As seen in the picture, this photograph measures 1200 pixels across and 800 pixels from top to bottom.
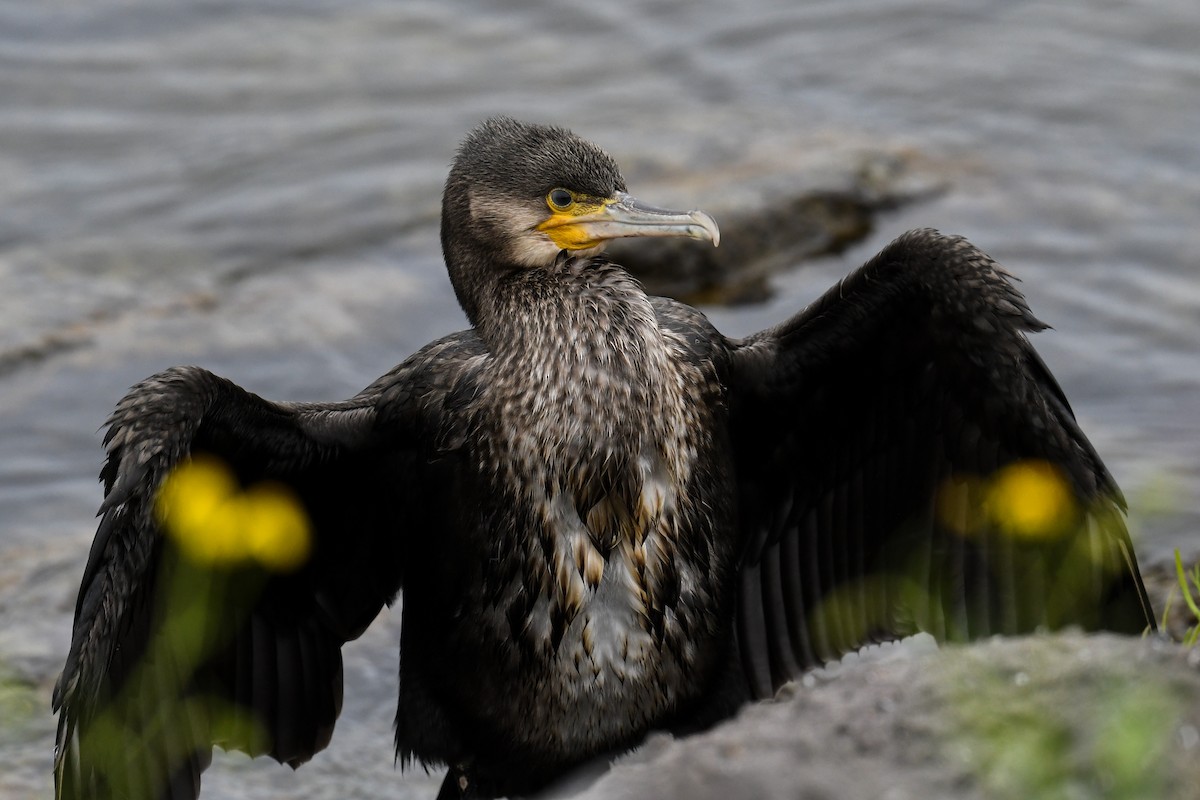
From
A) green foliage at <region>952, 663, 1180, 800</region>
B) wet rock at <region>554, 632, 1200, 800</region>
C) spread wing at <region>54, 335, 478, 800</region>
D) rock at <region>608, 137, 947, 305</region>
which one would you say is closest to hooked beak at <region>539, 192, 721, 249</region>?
spread wing at <region>54, 335, 478, 800</region>

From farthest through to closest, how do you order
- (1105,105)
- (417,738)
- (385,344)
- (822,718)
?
(1105,105), (385,344), (417,738), (822,718)

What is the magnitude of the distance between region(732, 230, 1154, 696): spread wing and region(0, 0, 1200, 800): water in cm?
144

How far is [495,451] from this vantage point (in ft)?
14.5

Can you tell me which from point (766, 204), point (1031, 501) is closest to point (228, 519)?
point (1031, 501)

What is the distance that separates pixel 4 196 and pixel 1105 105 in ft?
19.1

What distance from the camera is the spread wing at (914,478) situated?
14.2 ft

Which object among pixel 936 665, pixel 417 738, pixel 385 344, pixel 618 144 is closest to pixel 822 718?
pixel 936 665

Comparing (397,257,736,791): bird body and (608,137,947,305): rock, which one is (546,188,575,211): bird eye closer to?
(397,257,736,791): bird body

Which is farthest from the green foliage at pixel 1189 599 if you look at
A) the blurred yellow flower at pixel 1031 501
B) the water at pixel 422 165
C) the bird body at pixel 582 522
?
the bird body at pixel 582 522

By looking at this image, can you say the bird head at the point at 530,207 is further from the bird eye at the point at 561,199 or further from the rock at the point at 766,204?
the rock at the point at 766,204

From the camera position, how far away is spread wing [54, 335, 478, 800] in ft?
12.8

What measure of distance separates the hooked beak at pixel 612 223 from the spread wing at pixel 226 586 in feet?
A: 1.30

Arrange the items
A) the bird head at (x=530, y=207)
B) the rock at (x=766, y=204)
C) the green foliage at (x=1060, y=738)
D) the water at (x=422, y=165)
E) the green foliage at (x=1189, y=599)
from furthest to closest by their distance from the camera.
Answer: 1. the rock at (x=766, y=204)
2. the water at (x=422, y=165)
3. the bird head at (x=530, y=207)
4. the green foliage at (x=1189, y=599)
5. the green foliage at (x=1060, y=738)

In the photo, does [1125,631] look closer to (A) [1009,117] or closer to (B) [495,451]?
(B) [495,451]
